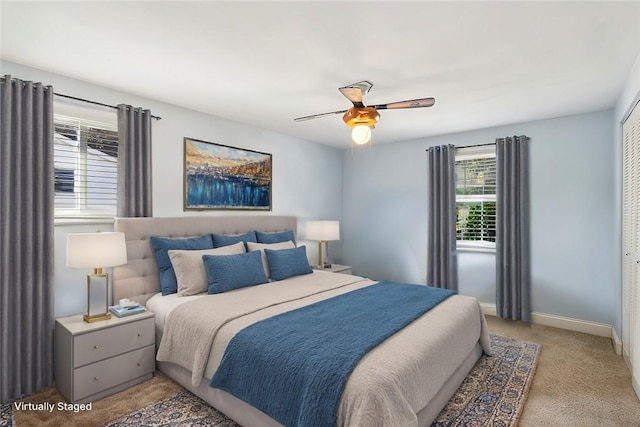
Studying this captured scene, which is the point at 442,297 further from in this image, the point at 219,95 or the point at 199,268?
the point at 219,95

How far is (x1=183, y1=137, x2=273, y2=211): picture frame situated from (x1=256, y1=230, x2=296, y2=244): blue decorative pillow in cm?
45

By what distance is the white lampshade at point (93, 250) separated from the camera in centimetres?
243

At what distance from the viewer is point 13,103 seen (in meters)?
2.46

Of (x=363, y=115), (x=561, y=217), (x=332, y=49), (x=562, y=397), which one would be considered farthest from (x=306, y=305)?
(x=561, y=217)

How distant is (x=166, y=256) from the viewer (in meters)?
3.13

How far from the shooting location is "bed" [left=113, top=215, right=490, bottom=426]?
5.44 ft

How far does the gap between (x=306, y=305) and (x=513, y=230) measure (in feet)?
9.55

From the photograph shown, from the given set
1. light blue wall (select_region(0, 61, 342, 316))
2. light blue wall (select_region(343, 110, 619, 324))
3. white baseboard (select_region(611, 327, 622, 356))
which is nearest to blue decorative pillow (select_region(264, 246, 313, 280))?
light blue wall (select_region(0, 61, 342, 316))

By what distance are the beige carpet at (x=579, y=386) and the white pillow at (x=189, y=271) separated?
104 inches

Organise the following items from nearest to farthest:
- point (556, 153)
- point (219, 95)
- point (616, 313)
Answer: point (219, 95)
point (616, 313)
point (556, 153)

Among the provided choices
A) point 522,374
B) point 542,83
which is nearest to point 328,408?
point 522,374

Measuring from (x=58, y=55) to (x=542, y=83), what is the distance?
3.80m

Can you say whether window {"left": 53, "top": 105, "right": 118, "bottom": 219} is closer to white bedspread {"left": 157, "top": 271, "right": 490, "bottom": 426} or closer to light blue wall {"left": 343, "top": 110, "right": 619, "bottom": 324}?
white bedspread {"left": 157, "top": 271, "right": 490, "bottom": 426}

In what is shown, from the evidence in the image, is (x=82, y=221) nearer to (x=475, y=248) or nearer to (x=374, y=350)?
(x=374, y=350)
